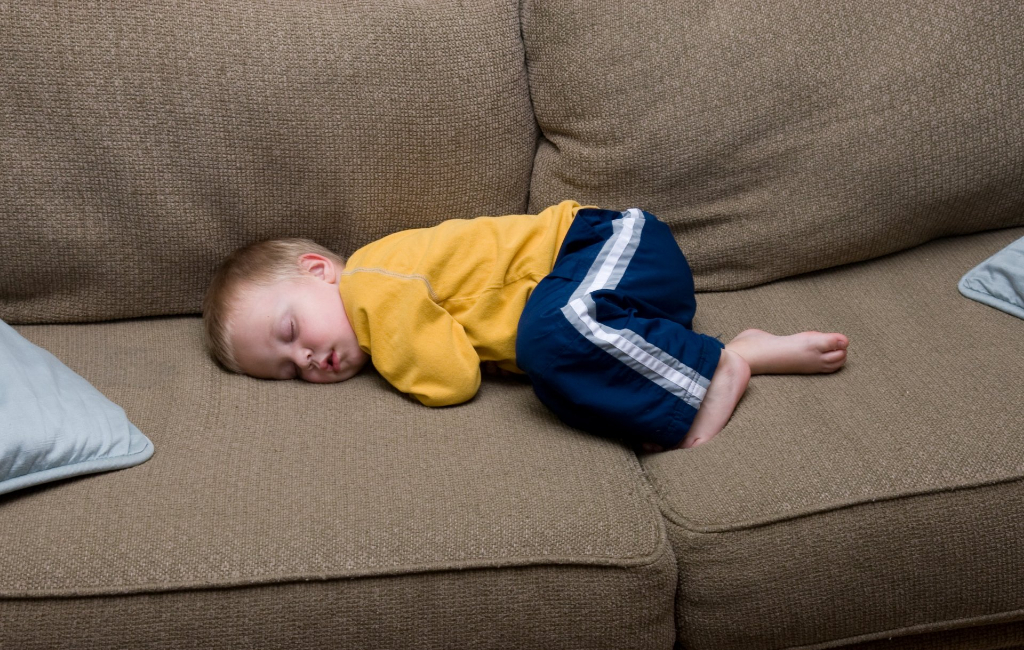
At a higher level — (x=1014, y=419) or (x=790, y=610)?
(x=1014, y=419)

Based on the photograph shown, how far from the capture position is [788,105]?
1.64m

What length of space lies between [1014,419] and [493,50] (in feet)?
3.44

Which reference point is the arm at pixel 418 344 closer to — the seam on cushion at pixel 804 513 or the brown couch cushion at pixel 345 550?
the brown couch cushion at pixel 345 550

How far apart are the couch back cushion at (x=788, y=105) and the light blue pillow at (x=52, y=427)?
92 cm

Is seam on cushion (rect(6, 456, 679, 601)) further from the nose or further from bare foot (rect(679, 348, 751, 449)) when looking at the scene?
the nose

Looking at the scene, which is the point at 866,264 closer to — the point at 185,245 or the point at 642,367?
the point at 642,367

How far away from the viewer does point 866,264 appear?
1763 millimetres

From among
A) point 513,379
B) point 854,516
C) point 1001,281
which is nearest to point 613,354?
point 513,379

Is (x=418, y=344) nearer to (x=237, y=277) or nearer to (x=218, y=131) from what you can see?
(x=237, y=277)

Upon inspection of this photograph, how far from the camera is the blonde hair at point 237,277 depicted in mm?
1521

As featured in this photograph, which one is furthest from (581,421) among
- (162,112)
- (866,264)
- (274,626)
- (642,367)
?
(162,112)

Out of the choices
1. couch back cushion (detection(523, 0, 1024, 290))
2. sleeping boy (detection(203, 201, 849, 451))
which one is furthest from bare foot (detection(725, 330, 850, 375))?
A: couch back cushion (detection(523, 0, 1024, 290))

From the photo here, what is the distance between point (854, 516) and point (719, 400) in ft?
0.92

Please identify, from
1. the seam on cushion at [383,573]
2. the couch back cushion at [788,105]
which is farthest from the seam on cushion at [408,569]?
the couch back cushion at [788,105]
